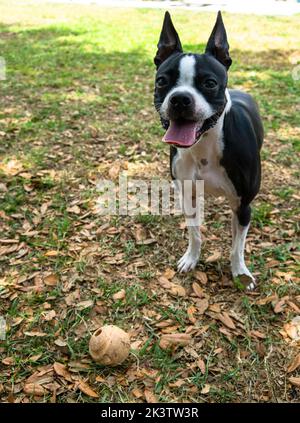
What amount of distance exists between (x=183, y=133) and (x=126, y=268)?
137 centimetres

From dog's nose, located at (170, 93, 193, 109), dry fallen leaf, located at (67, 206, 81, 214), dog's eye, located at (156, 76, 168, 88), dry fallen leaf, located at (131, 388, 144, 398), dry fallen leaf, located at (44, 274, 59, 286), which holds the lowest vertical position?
dry fallen leaf, located at (131, 388, 144, 398)

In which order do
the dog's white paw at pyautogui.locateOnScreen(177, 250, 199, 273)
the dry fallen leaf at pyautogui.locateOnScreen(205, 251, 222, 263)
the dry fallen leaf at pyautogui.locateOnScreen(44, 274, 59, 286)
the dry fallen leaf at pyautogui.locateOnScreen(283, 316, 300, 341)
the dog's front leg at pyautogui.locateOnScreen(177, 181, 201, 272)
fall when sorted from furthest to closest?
the dry fallen leaf at pyautogui.locateOnScreen(205, 251, 222, 263) < the dog's white paw at pyautogui.locateOnScreen(177, 250, 199, 273) < the dry fallen leaf at pyautogui.locateOnScreen(44, 274, 59, 286) < the dog's front leg at pyautogui.locateOnScreen(177, 181, 201, 272) < the dry fallen leaf at pyautogui.locateOnScreen(283, 316, 300, 341)

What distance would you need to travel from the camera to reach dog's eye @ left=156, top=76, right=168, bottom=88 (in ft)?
7.79

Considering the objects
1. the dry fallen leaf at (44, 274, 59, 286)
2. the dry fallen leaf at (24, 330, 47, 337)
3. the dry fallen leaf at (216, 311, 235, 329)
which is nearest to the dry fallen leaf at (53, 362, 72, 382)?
the dry fallen leaf at (24, 330, 47, 337)

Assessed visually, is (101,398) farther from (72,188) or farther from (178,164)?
(72,188)

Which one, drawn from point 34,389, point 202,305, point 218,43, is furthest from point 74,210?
point 218,43

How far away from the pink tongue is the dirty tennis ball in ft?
3.77

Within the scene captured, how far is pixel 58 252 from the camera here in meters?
3.47

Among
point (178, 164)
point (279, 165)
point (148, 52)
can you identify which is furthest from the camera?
point (148, 52)

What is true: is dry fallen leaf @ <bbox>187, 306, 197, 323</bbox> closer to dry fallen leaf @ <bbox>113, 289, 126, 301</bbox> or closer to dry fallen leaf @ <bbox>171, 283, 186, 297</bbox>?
dry fallen leaf @ <bbox>171, 283, 186, 297</bbox>

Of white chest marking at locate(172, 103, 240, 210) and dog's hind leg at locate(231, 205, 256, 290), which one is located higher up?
white chest marking at locate(172, 103, 240, 210)

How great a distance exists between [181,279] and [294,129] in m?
3.06

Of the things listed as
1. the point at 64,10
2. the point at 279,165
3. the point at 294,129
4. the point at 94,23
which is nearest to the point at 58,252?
the point at 279,165

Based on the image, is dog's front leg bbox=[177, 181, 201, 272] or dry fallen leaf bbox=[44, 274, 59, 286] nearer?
dog's front leg bbox=[177, 181, 201, 272]
